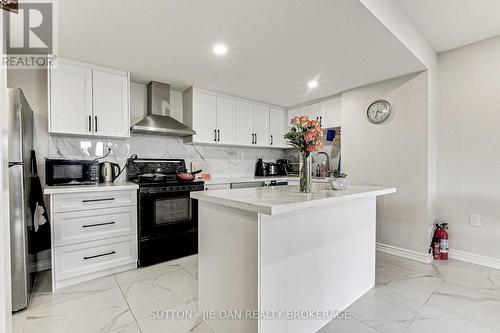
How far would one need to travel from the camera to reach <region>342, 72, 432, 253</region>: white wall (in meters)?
2.73

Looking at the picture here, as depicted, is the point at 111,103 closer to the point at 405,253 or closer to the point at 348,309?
the point at 348,309

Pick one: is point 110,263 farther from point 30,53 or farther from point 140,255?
point 30,53

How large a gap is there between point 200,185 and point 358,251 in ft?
6.28

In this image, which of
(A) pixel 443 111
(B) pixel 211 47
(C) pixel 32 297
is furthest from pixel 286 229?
(A) pixel 443 111

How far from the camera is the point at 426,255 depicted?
2705mm

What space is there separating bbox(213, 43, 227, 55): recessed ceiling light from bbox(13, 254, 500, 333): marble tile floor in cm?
225

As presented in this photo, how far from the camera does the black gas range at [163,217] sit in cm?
260

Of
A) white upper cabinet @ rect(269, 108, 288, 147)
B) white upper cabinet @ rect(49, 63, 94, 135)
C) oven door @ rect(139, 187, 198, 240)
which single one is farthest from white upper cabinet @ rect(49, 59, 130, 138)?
white upper cabinet @ rect(269, 108, 288, 147)

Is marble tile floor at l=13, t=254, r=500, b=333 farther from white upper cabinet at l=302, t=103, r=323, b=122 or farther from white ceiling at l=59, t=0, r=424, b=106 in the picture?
white upper cabinet at l=302, t=103, r=323, b=122

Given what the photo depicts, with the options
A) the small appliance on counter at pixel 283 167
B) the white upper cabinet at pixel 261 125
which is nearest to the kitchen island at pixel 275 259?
the white upper cabinet at pixel 261 125

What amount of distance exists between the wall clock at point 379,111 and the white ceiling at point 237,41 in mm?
305

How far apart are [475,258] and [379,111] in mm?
1993

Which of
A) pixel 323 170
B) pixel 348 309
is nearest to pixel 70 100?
pixel 348 309

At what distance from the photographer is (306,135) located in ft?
5.66
